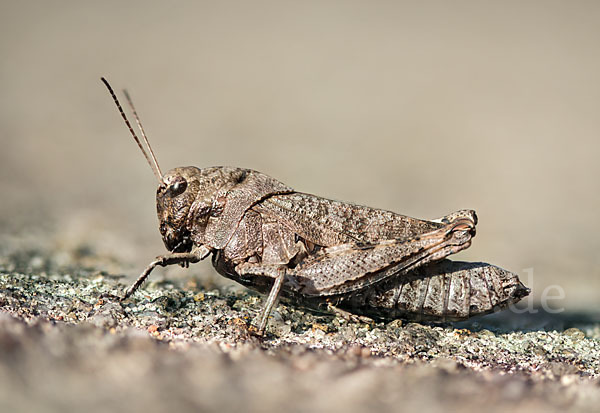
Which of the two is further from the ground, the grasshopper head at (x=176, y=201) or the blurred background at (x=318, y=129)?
the blurred background at (x=318, y=129)

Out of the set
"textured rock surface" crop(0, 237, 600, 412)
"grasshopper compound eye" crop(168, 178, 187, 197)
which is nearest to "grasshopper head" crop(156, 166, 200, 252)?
"grasshopper compound eye" crop(168, 178, 187, 197)

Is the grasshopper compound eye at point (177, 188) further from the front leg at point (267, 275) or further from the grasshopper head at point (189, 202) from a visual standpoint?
the front leg at point (267, 275)

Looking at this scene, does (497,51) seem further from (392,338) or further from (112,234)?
(392,338)

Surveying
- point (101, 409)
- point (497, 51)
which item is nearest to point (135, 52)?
point (497, 51)

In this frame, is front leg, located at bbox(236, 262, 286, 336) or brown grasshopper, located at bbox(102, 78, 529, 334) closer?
front leg, located at bbox(236, 262, 286, 336)

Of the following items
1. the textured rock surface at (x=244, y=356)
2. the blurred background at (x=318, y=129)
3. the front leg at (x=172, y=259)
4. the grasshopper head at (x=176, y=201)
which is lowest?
the textured rock surface at (x=244, y=356)

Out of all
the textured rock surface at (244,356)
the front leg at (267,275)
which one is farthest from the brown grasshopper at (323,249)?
the textured rock surface at (244,356)

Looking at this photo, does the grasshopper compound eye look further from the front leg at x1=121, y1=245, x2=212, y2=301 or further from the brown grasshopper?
the front leg at x1=121, y1=245, x2=212, y2=301

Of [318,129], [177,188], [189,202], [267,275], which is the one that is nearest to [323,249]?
[267,275]

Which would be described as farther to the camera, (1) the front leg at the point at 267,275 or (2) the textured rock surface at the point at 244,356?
(1) the front leg at the point at 267,275
